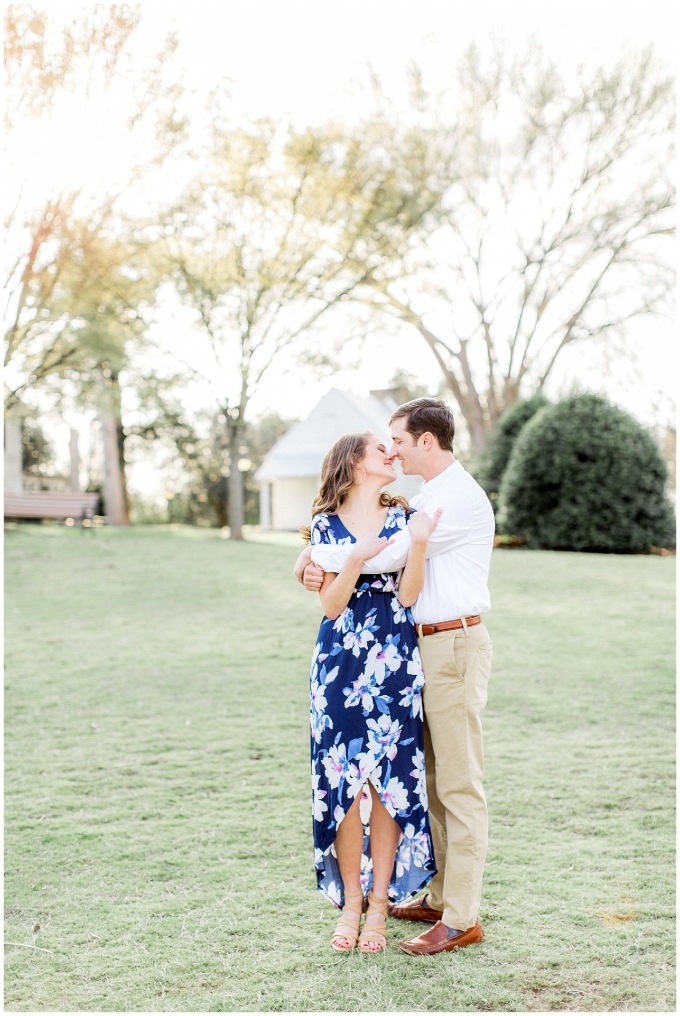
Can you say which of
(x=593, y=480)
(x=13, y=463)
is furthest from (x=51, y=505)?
(x=593, y=480)

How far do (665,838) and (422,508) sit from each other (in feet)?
7.27

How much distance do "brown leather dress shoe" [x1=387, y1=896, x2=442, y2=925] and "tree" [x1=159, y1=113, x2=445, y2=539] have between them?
13.5 m

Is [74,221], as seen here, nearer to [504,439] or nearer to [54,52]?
[54,52]

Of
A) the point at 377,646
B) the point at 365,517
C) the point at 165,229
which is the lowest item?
the point at 377,646

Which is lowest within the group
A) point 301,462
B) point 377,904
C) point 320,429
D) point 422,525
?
point 377,904

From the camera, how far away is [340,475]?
3.02 metres

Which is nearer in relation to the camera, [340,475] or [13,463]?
[340,475]

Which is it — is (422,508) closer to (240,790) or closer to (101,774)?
(240,790)

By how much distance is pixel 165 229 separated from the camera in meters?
15.6

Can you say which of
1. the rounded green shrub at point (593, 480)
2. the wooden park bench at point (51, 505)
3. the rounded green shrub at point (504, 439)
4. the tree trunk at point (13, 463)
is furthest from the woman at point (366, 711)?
the tree trunk at point (13, 463)

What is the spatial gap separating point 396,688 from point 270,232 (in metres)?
15.6

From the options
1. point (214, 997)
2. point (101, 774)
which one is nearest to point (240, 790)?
point (101, 774)

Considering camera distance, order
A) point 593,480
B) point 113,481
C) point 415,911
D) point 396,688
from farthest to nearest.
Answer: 1. point 113,481
2. point 593,480
3. point 415,911
4. point 396,688

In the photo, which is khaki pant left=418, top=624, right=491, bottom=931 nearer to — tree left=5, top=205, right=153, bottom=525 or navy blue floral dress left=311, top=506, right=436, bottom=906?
navy blue floral dress left=311, top=506, right=436, bottom=906
